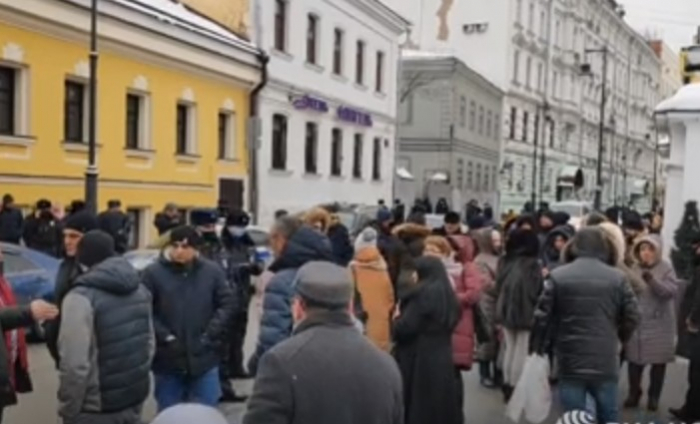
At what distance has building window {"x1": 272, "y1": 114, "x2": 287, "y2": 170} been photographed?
28359 millimetres

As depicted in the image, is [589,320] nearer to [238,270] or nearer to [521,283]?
[521,283]

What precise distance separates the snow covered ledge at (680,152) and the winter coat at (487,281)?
16.3 ft

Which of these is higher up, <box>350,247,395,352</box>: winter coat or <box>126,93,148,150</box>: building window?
<box>126,93,148,150</box>: building window

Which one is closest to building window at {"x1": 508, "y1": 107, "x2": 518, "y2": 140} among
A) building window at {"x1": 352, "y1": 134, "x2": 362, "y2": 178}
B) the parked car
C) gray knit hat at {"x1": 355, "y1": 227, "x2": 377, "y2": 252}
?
building window at {"x1": 352, "y1": 134, "x2": 362, "y2": 178}

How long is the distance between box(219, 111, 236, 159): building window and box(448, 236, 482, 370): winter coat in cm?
1826

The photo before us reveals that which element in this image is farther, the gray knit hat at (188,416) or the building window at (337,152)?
the building window at (337,152)

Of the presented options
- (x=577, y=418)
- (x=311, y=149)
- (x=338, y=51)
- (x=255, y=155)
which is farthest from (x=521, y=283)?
(x=338, y=51)

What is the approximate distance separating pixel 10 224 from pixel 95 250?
11.0 m

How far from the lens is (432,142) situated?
46.2 m

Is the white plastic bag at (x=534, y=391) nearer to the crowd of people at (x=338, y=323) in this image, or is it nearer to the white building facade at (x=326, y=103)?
the crowd of people at (x=338, y=323)

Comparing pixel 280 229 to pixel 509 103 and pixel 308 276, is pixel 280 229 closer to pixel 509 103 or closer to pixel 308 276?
pixel 308 276

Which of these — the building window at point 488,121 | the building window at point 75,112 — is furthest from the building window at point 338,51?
the building window at point 488,121

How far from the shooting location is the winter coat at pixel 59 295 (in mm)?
5297

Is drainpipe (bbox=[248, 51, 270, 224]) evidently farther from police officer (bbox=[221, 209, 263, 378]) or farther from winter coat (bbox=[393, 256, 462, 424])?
winter coat (bbox=[393, 256, 462, 424])
